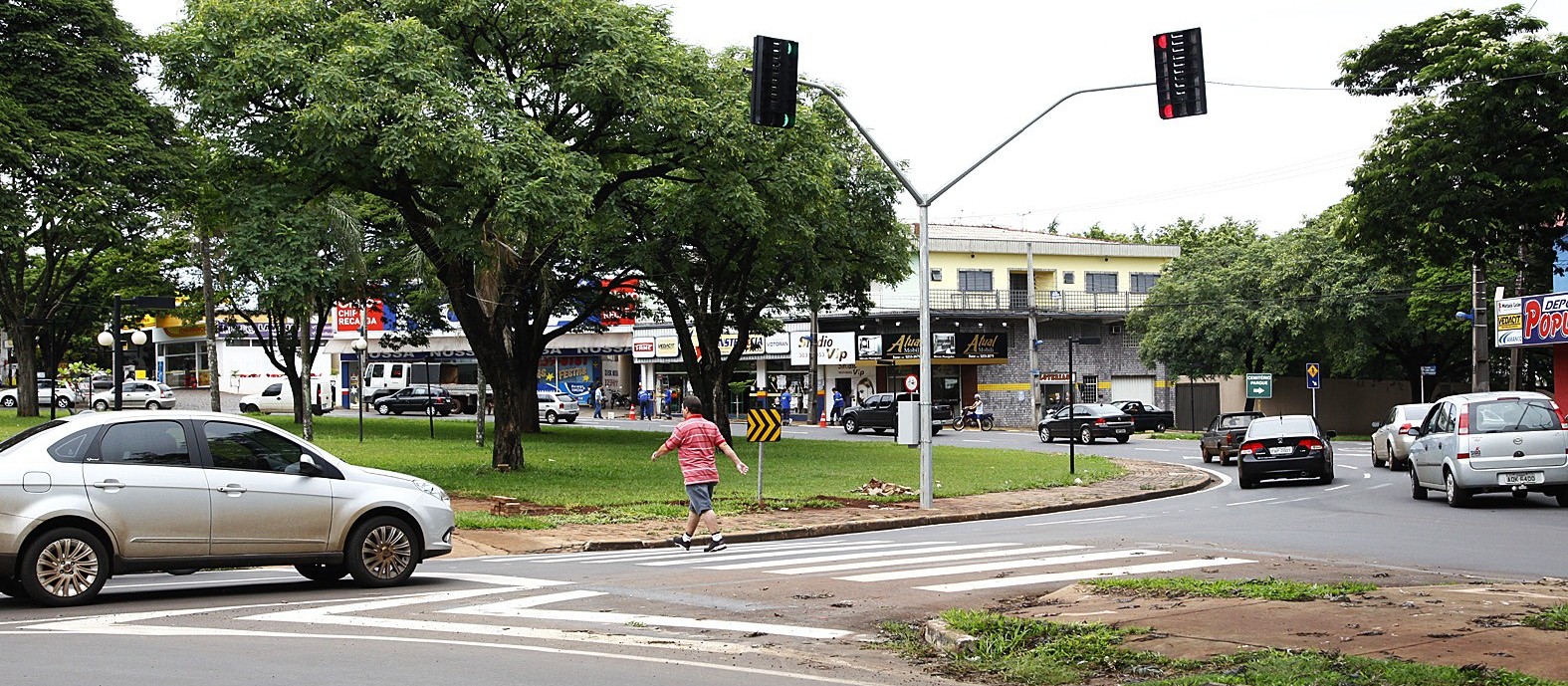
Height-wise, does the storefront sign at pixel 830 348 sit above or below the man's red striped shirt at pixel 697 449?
above

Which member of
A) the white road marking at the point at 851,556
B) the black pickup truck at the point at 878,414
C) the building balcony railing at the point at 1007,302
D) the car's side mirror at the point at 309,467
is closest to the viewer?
the car's side mirror at the point at 309,467

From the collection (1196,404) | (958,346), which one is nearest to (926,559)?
(958,346)

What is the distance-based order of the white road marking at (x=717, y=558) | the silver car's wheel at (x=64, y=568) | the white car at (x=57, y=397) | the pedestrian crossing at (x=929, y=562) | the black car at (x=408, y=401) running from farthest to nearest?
the black car at (x=408, y=401) → the white car at (x=57, y=397) → the white road marking at (x=717, y=558) → the pedestrian crossing at (x=929, y=562) → the silver car's wheel at (x=64, y=568)

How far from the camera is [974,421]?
6312 cm

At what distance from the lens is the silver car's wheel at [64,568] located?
10.3m

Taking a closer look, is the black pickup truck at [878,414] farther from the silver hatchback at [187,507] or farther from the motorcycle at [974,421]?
the silver hatchback at [187,507]

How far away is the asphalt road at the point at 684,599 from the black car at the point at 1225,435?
1526 centimetres

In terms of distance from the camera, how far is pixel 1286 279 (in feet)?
179

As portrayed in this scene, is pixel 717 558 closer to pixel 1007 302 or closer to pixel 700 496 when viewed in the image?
pixel 700 496

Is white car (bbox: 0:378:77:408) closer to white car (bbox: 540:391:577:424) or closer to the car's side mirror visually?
white car (bbox: 540:391:577:424)

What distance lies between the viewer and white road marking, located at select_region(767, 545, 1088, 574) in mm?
13695

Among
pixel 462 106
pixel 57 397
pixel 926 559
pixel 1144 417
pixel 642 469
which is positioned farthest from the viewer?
pixel 57 397

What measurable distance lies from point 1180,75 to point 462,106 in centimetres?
1136

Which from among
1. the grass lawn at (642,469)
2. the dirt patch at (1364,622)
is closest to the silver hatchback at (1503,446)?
the grass lawn at (642,469)
